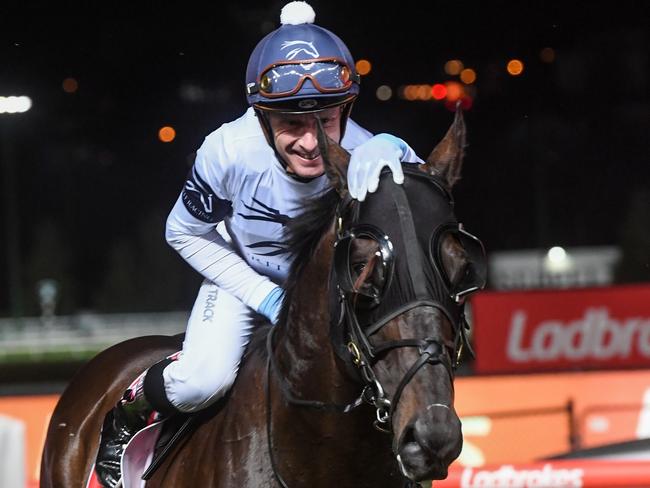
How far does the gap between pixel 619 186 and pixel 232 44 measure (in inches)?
171

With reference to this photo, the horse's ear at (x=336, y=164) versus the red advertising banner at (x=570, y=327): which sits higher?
the red advertising banner at (x=570, y=327)

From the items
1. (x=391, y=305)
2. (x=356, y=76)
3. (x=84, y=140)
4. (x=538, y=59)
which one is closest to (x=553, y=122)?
(x=538, y=59)

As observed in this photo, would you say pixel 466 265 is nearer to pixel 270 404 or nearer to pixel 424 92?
pixel 270 404

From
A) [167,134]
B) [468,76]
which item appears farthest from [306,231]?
[468,76]

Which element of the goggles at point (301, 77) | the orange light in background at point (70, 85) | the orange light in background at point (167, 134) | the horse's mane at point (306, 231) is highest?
the orange light in background at point (70, 85)

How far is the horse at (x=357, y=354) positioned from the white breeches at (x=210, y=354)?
47 millimetres

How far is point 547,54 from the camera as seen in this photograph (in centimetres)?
1209

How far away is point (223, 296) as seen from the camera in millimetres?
3131

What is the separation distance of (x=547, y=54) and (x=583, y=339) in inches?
194

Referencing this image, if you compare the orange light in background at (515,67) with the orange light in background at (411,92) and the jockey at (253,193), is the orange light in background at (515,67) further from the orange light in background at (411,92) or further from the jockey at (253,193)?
the jockey at (253,193)

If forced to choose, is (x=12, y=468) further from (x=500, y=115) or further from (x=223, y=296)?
(x=500, y=115)

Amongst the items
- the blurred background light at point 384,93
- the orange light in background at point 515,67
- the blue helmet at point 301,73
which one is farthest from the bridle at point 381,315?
the orange light in background at point 515,67

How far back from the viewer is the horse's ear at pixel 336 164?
2488mm

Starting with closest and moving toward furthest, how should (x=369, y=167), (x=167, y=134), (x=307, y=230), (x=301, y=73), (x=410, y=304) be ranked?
(x=410, y=304)
(x=369, y=167)
(x=307, y=230)
(x=301, y=73)
(x=167, y=134)
